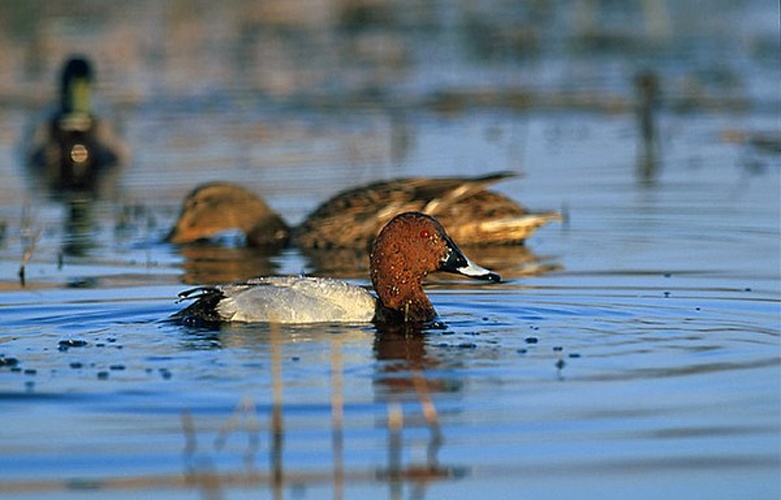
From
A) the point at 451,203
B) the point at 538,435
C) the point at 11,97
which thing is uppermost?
the point at 11,97

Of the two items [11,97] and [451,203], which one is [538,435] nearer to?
[451,203]

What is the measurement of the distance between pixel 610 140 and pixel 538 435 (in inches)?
437

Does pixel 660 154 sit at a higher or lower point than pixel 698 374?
higher

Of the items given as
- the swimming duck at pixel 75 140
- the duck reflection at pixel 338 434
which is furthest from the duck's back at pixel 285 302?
the swimming duck at pixel 75 140

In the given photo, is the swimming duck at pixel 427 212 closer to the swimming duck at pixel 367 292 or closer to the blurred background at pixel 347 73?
the blurred background at pixel 347 73

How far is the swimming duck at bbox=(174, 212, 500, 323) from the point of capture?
9.02 m

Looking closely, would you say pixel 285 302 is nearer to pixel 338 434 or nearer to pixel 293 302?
pixel 293 302

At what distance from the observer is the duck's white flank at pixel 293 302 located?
899 centimetres

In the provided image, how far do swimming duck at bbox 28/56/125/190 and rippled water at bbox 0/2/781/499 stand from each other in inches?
15.0

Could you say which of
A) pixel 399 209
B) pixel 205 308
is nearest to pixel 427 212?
pixel 399 209

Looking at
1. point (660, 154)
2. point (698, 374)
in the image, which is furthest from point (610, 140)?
point (698, 374)

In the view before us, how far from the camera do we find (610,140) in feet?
57.8

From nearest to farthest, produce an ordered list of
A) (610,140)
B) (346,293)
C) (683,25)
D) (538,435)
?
(538,435) < (346,293) < (610,140) < (683,25)

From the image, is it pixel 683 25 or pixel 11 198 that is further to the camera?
pixel 683 25
